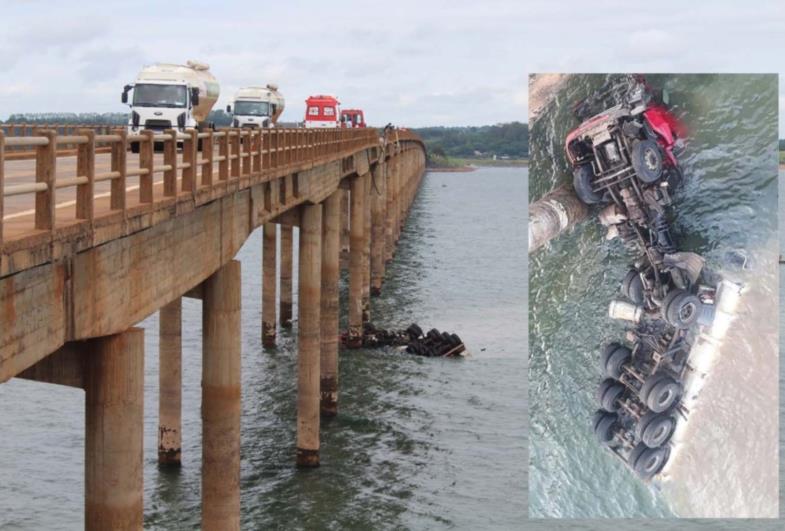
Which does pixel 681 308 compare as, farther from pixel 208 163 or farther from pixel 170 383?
pixel 170 383

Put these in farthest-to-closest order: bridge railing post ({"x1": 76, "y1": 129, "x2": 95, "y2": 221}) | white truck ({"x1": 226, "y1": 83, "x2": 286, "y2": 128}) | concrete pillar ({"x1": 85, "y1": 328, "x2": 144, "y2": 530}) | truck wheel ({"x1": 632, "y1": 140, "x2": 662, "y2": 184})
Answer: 1. white truck ({"x1": 226, "y1": 83, "x2": 286, "y2": 128})
2. truck wheel ({"x1": 632, "y1": 140, "x2": 662, "y2": 184})
3. concrete pillar ({"x1": 85, "y1": 328, "x2": 144, "y2": 530})
4. bridge railing post ({"x1": 76, "y1": 129, "x2": 95, "y2": 221})

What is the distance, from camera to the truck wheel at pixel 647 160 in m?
22.8

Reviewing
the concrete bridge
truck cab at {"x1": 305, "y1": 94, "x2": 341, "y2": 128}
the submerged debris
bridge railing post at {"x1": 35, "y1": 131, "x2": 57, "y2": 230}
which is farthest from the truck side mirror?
truck cab at {"x1": 305, "y1": 94, "x2": 341, "y2": 128}

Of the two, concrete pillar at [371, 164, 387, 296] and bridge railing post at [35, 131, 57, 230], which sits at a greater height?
bridge railing post at [35, 131, 57, 230]

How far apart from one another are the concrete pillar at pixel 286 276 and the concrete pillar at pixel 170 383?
1992 cm

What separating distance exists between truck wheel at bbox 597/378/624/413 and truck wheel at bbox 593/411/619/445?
16cm

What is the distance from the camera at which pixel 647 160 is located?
23.2 meters

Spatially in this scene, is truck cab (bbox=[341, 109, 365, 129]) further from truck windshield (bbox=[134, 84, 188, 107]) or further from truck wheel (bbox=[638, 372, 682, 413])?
truck wheel (bbox=[638, 372, 682, 413])

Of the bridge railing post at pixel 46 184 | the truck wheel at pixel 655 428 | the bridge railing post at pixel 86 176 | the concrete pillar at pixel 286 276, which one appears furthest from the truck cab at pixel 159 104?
the bridge railing post at pixel 46 184

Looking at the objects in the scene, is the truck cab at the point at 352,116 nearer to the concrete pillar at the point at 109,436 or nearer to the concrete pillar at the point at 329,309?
the concrete pillar at the point at 329,309

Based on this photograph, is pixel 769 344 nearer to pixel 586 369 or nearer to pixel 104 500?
pixel 586 369

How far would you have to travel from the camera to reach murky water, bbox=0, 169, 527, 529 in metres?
26.5

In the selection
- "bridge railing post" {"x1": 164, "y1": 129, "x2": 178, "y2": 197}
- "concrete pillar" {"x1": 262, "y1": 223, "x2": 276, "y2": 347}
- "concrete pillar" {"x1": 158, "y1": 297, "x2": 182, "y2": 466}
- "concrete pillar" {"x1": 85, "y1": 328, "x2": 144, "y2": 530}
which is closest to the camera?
"concrete pillar" {"x1": 85, "y1": 328, "x2": 144, "y2": 530}

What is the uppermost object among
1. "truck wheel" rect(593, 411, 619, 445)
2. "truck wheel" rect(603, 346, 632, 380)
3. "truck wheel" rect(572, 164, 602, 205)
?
"truck wheel" rect(572, 164, 602, 205)
